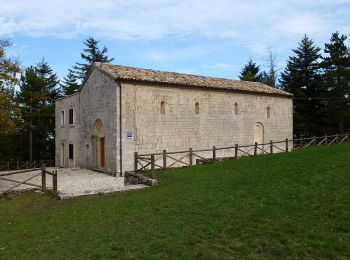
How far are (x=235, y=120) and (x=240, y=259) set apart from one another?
67.3ft

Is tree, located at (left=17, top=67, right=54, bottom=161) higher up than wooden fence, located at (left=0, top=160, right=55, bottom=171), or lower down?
higher up

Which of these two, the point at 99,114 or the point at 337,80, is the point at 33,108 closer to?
the point at 99,114

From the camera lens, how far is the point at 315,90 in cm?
4034

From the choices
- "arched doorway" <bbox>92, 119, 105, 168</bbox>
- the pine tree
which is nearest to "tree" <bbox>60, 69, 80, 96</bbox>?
the pine tree

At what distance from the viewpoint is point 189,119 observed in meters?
23.9

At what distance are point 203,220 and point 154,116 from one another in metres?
13.8

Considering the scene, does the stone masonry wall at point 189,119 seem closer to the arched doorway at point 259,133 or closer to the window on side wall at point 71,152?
the arched doorway at point 259,133

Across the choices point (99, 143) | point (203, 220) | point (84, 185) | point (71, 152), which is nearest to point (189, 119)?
point (99, 143)

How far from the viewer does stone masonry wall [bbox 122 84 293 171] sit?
844 inches

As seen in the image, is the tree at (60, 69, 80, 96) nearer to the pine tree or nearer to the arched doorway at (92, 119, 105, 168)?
the pine tree

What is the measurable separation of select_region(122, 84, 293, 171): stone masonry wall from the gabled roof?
46 centimetres

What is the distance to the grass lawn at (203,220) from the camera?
23.5 ft

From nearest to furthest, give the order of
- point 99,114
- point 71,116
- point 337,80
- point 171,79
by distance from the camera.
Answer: point 99,114, point 171,79, point 71,116, point 337,80

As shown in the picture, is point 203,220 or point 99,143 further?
point 99,143
